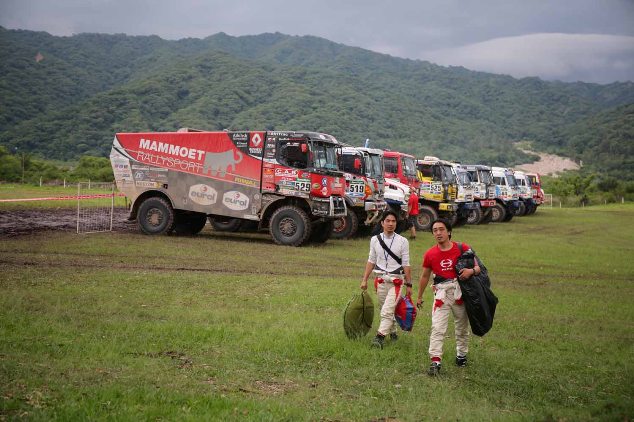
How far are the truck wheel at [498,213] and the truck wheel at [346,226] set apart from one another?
52.8 feet

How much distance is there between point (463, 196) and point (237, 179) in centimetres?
1372

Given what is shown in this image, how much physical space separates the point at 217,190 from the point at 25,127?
84068 millimetres

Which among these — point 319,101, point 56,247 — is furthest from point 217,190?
point 319,101

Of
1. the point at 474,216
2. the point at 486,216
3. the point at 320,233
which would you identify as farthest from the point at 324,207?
the point at 486,216

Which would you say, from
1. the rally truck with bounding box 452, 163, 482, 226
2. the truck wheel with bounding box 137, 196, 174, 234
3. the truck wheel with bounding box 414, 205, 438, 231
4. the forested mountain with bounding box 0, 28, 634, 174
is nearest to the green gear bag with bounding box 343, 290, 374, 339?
the truck wheel with bounding box 137, 196, 174, 234

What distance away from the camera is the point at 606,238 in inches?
1089

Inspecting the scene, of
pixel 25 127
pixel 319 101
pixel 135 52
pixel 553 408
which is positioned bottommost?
pixel 553 408

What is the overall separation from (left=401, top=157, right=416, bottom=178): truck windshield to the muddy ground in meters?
10.0

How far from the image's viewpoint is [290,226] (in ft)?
60.5

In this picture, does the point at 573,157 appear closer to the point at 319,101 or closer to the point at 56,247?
the point at 319,101

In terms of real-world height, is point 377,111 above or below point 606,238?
above

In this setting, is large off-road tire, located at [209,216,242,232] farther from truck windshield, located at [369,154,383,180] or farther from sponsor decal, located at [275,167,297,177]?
truck windshield, located at [369,154,383,180]

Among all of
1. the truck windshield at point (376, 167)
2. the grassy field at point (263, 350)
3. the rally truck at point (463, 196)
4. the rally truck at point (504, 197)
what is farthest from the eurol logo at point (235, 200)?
the rally truck at point (504, 197)

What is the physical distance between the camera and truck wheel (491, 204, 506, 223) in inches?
1400
